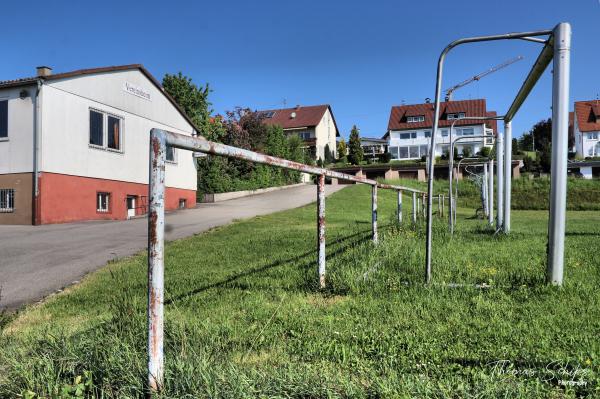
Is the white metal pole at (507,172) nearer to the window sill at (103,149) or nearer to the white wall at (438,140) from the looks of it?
the window sill at (103,149)

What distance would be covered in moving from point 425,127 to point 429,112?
3077 mm

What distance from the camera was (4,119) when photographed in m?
16.4

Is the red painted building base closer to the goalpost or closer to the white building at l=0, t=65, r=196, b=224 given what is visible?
the white building at l=0, t=65, r=196, b=224

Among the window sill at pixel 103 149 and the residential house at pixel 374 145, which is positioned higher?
the residential house at pixel 374 145

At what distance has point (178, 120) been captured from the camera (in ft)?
80.2

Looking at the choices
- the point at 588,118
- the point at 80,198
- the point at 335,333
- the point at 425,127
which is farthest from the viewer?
the point at 588,118

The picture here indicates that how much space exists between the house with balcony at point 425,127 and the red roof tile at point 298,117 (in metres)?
10.8

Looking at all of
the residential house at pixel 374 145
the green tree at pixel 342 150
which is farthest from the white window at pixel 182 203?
the residential house at pixel 374 145

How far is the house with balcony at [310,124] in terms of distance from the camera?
6341cm

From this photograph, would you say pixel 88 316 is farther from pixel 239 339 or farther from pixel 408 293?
pixel 408 293

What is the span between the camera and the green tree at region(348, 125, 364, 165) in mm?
60969

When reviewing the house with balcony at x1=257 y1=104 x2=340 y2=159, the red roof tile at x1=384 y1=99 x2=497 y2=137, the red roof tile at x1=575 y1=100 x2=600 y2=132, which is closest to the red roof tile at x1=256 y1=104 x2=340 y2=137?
the house with balcony at x1=257 y1=104 x2=340 y2=159

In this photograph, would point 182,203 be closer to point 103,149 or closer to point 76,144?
point 103,149

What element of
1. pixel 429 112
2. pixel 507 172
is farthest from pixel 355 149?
pixel 507 172
